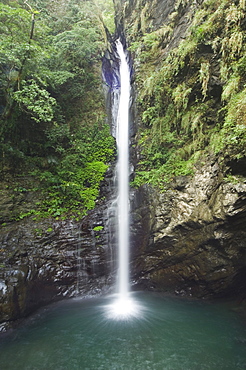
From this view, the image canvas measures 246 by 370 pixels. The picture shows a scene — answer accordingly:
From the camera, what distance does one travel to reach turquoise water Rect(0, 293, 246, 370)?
4.10m

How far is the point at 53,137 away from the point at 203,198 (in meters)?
6.82

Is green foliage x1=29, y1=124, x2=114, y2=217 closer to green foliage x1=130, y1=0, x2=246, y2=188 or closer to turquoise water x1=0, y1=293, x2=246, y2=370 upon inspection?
green foliage x1=130, y1=0, x2=246, y2=188

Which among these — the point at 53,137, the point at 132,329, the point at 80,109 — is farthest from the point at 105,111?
the point at 132,329

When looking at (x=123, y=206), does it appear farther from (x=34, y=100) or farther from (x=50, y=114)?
(x=50, y=114)

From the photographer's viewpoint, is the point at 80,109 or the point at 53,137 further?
the point at 80,109

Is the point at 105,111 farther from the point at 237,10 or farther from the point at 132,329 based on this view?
the point at 132,329

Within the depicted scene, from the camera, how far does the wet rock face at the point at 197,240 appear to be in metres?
6.06

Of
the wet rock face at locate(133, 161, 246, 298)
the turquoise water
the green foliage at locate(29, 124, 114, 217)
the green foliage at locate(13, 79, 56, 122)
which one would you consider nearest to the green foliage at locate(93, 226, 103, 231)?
the green foliage at locate(29, 124, 114, 217)

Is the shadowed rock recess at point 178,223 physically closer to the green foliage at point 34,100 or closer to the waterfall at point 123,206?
the waterfall at point 123,206

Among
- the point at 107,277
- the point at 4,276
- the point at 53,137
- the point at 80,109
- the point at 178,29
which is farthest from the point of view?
the point at 80,109

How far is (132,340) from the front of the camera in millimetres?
4781

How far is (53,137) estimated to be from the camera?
9.93m

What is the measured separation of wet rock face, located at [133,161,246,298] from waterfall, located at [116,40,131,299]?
0.43m

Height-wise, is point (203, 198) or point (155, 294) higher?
point (203, 198)
